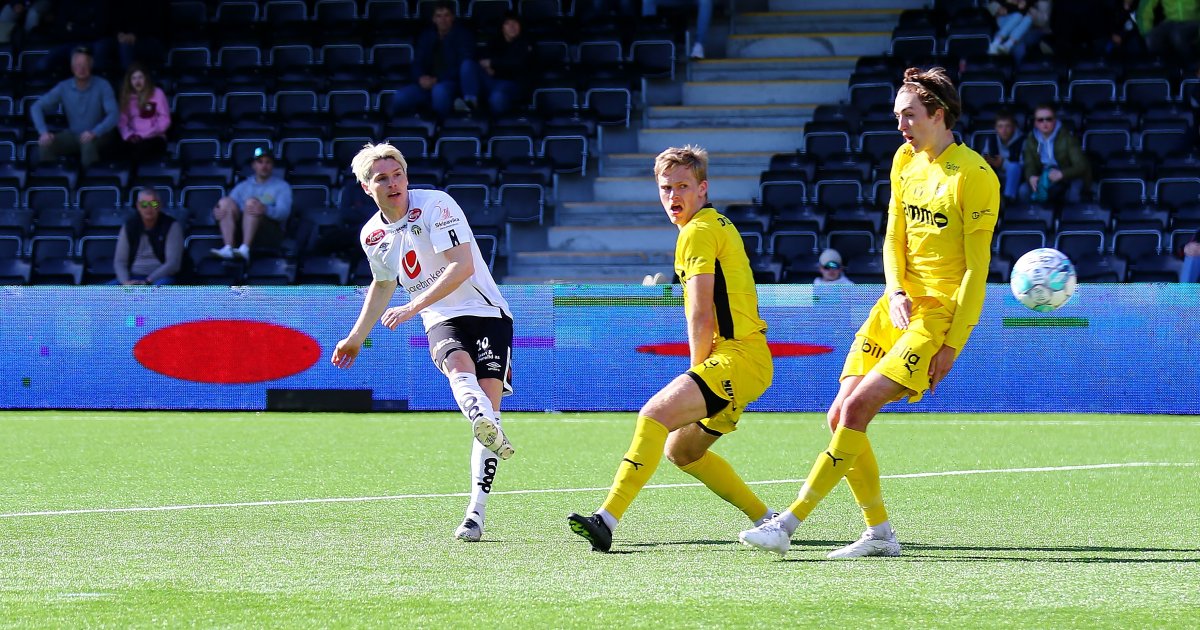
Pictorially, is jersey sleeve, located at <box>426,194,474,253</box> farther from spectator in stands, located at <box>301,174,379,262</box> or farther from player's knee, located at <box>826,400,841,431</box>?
spectator in stands, located at <box>301,174,379,262</box>

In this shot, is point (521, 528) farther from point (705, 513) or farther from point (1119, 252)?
point (1119, 252)

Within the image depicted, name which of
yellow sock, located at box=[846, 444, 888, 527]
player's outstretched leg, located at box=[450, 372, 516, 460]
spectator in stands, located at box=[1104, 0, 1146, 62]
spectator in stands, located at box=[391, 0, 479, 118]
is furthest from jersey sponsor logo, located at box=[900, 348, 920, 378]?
spectator in stands, located at box=[391, 0, 479, 118]

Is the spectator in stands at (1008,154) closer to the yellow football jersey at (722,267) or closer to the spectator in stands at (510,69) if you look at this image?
the spectator in stands at (510,69)

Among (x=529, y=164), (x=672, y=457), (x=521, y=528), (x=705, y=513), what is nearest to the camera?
(x=672, y=457)

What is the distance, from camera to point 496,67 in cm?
2169

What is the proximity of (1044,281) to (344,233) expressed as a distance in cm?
1125

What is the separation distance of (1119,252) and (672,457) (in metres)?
11.4

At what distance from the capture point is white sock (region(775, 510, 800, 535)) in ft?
20.7

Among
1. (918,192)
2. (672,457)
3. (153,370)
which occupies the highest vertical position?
(918,192)

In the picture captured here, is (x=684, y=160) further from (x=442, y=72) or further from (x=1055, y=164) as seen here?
(x=442, y=72)

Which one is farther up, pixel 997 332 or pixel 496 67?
pixel 496 67

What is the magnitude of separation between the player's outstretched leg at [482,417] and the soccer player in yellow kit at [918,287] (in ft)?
4.05

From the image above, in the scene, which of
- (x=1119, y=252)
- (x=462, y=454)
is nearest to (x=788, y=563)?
(x=462, y=454)

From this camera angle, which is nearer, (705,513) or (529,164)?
(705,513)
